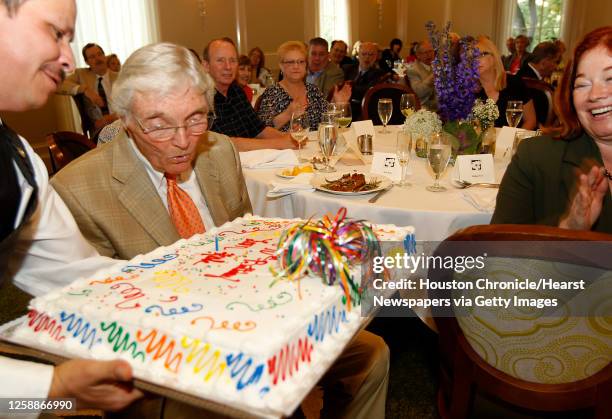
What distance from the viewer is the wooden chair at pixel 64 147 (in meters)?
2.61

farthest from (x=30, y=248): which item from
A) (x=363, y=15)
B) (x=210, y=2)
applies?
(x=363, y=15)

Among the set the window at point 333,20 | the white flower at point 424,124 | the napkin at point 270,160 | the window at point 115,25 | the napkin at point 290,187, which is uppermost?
the window at point 333,20

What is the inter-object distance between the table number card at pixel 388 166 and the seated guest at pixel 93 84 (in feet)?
19.0

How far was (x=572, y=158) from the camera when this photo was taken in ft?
5.92

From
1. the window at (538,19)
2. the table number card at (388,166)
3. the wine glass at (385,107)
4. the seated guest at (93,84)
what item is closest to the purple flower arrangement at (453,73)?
the table number card at (388,166)

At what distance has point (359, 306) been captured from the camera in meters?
1.07

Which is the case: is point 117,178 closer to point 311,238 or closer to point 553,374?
point 311,238

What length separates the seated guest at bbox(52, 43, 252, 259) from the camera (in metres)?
1.66

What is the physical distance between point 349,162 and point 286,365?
2.16 metres

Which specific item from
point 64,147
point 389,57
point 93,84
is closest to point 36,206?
point 64,147

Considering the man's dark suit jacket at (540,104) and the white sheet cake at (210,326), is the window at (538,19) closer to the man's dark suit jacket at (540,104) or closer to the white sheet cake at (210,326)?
the man's dark suit jacket at (540,104)

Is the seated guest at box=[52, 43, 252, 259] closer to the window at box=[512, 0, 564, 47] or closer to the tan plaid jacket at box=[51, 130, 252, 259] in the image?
the tan plaid jacket at box=[51, 130, 252, 259]

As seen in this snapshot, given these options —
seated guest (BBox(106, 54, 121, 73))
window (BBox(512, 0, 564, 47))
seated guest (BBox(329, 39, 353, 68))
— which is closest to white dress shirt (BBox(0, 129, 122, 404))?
seated guest (BBox(106, 54, 121, 73))

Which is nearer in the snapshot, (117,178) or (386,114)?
(117,178)
